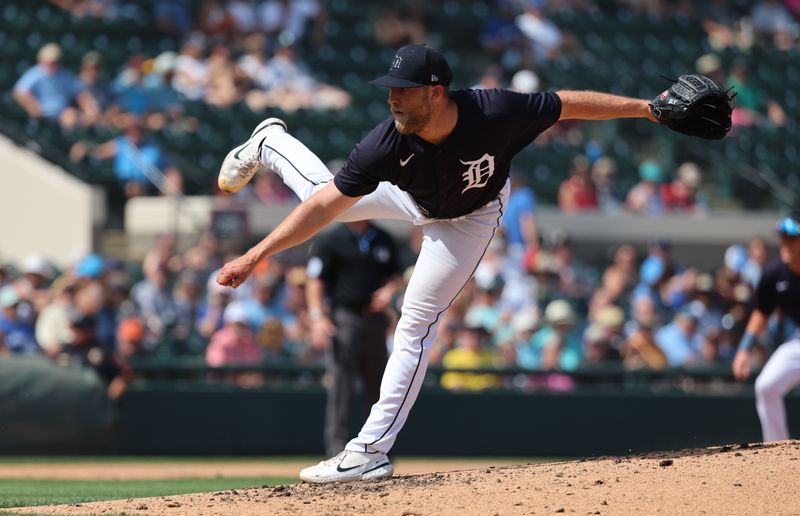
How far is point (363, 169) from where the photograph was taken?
5.65m

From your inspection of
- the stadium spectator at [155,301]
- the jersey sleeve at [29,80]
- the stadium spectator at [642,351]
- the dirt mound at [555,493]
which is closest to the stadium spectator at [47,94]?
the jersey sleeve at [29,80]

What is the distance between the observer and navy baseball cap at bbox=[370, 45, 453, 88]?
5520 millimetres

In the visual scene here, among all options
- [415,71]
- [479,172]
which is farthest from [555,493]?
[415,71]

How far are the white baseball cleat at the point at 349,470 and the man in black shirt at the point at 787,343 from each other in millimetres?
3210

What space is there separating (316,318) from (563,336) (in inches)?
139

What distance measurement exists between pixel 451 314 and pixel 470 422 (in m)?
1.01

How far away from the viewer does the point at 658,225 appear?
1491 cm

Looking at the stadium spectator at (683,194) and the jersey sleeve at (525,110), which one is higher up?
the stadium spectator at (683,194)

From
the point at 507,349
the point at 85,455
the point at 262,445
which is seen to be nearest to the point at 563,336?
the point at 507,349

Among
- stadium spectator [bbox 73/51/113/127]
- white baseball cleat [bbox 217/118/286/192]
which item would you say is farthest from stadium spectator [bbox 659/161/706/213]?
white baseball cleat [bbox 217/118/286/192]

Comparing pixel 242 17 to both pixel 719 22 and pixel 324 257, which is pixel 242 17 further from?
pixel 719 22

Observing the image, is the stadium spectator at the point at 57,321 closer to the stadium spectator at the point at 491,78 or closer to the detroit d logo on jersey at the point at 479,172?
the detroit d logo on jersey at the point at 479,172

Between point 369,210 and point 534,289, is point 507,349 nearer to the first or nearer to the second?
point 534,289

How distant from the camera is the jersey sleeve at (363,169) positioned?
564 cm
